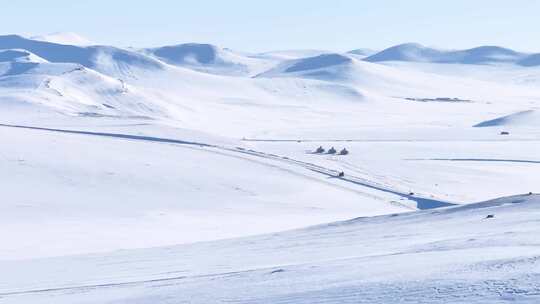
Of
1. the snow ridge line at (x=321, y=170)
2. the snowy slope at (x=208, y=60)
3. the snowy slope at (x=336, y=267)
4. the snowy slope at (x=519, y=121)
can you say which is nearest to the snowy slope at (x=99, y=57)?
the snowy slope at (x=208, y=60)

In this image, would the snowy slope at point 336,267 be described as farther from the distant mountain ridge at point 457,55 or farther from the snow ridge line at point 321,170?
the distant mountain ridge at point 457,55

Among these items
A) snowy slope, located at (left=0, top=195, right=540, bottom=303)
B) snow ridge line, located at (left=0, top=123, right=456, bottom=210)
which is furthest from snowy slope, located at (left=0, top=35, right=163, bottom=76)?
snowy slope, located at (left=0, top=195, right=540, bottom=303)

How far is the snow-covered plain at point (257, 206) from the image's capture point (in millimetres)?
9570

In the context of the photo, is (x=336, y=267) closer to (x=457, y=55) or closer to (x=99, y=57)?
(x=99, y=57)

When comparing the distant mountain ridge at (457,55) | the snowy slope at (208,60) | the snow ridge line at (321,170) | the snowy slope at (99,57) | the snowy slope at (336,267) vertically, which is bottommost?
the distant mountain ridge at (457,55)

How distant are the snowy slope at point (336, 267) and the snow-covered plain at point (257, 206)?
34 millimetres

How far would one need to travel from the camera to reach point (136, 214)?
2228cm

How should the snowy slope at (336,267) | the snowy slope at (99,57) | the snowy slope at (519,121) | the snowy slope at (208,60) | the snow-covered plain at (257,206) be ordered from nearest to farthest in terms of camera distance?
the snowy slope at (336,267) → the snow-covered plain at (257,206) → the snowy slope at (519,121) → the snowy slope at (99,57) → the snowy slope at (208,60)

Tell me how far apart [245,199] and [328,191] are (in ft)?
9.16

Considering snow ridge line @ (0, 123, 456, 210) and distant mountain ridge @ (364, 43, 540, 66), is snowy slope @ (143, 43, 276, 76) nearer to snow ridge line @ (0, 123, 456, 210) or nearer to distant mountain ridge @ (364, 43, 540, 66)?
distant mountain ridge @ (364, 43, 540, 66)

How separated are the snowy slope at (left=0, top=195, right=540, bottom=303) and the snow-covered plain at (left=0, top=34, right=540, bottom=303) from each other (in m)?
0.03

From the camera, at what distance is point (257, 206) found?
24.3 m

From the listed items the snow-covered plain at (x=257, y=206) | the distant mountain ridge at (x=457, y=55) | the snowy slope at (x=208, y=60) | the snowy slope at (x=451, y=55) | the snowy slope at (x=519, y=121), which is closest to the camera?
the snow-covered plain at (x=257, y=206)

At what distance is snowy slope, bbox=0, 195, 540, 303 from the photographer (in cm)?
834
